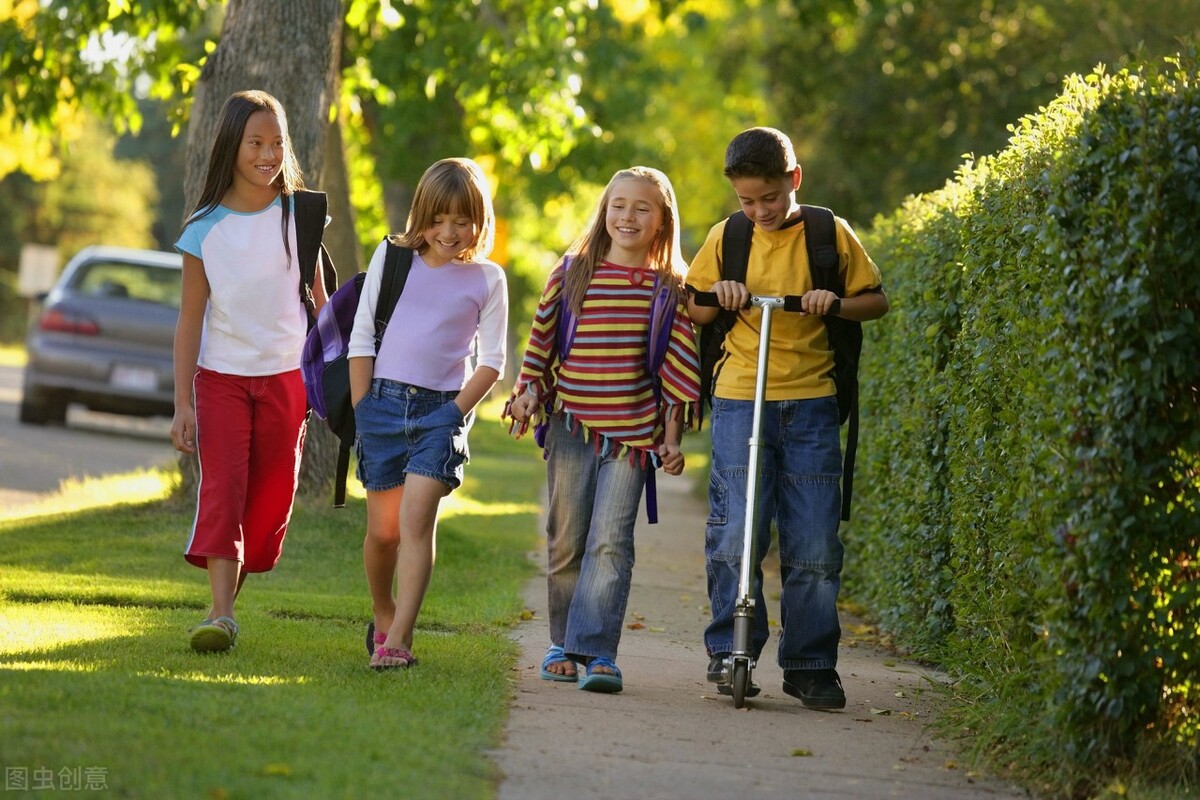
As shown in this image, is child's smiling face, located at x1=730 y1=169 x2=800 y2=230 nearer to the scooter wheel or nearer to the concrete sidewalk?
the scooter wheel

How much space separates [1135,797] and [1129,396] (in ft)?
3.49

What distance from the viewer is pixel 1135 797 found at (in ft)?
14.6

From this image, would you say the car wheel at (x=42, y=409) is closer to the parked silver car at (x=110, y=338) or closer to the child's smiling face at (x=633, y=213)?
the parked silver car at (x=110, y=338)

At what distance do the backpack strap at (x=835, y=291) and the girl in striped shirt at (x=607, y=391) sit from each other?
481 millimetres

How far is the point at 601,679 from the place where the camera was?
580 centimetres

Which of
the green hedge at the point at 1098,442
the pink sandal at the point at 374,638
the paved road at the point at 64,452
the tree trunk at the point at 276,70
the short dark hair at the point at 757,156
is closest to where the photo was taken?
the green hedge at the point at 1098,442

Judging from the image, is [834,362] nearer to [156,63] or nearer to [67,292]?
[156,63]

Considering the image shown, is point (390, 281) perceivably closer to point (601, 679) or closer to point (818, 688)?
point (601, 679)

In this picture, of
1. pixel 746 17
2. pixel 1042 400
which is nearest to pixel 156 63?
pixel 1042 400

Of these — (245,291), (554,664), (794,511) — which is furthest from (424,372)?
(794,511)

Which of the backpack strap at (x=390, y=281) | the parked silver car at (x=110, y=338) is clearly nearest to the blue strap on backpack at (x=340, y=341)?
the backpack strap at (x=390, y=281)

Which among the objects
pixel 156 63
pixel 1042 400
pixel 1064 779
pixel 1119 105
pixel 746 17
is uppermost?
pixel 746 17

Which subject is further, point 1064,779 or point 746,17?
point 746,17

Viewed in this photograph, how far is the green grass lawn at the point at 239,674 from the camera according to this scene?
4098 mm
